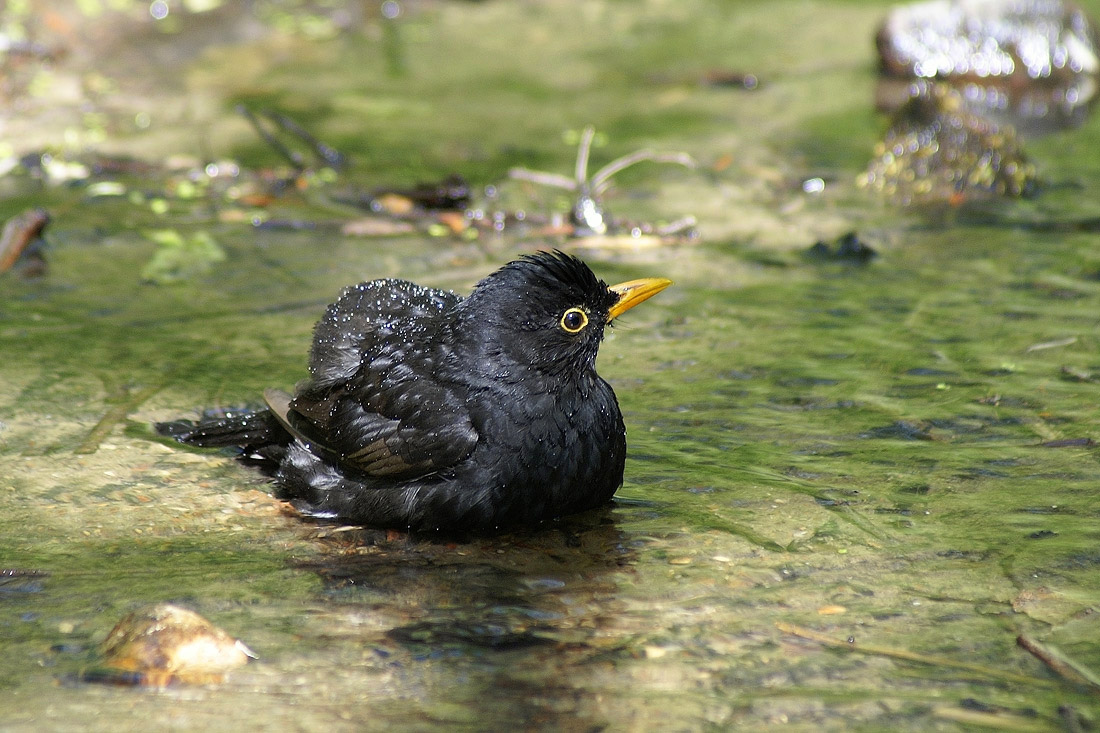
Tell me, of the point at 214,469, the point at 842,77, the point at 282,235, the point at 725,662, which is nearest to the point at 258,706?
the point at 725,662

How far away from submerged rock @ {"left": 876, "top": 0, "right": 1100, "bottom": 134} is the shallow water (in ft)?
4.41

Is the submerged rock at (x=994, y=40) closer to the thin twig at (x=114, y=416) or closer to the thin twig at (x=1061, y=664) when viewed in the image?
the thin twig at (x=114, y=416)

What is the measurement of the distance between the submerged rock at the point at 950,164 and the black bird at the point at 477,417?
13.8 feet

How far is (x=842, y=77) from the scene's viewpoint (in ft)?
37.3

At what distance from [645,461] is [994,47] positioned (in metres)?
8.21

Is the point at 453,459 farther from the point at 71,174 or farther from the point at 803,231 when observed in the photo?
the point at 71,174

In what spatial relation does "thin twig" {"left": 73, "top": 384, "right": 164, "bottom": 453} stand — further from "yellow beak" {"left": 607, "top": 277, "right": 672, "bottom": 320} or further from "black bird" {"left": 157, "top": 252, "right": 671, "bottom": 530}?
"yellow beak" {"left": 607, "top": 277, "right": 672, "bottom": 320}

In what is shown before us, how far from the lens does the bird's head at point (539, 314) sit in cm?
460

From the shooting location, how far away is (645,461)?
16.5 feet

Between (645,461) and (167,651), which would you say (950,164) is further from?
(167,651)

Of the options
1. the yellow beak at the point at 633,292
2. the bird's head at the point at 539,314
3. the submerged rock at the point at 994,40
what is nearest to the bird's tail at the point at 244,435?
the bird's head at the point at 539,314

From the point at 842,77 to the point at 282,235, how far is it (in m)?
5.92

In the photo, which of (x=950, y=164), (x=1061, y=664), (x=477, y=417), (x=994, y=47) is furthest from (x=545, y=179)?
(x=994, y=47)

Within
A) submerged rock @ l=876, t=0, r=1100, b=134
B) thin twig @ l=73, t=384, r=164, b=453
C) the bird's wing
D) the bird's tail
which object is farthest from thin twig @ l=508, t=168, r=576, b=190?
submerged rock @ l=876, t=0, r=1100, b=134
